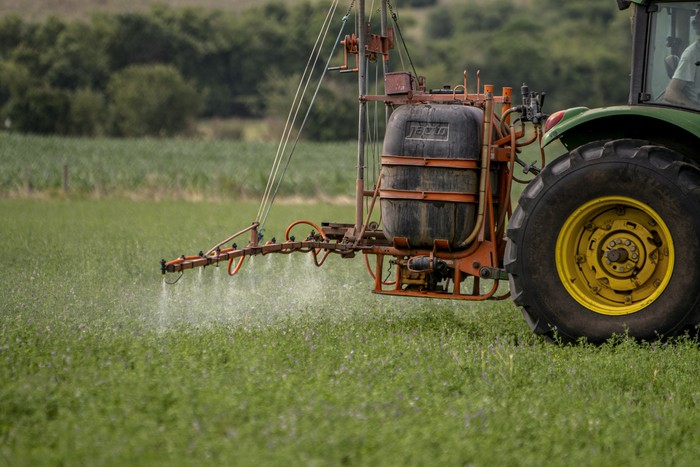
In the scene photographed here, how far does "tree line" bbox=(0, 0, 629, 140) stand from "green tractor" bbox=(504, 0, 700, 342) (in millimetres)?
43717

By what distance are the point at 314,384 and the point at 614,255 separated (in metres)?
2.55

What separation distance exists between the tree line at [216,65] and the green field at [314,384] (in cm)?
4239

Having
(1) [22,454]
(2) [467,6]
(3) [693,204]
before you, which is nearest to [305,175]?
(3) [693,204]

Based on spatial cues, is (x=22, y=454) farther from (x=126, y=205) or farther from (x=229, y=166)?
(x=229, y=166)

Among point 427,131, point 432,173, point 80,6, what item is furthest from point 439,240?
point 80,6

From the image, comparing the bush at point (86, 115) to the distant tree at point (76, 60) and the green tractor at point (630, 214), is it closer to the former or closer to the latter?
the distant tree at point (76, 60)

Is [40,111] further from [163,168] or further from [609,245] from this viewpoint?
[609,245]

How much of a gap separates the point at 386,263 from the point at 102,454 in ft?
27.9

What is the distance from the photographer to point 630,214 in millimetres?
7562

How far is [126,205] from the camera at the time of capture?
23.5 meters

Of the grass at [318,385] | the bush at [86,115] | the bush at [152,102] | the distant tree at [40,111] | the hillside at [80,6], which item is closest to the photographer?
the grass at [318,385]

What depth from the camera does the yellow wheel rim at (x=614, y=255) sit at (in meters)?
7.43

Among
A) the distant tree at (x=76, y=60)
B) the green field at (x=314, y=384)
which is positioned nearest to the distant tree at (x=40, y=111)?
the distant tree at (x=76, y=60)

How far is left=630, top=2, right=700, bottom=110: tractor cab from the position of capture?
753 cm
